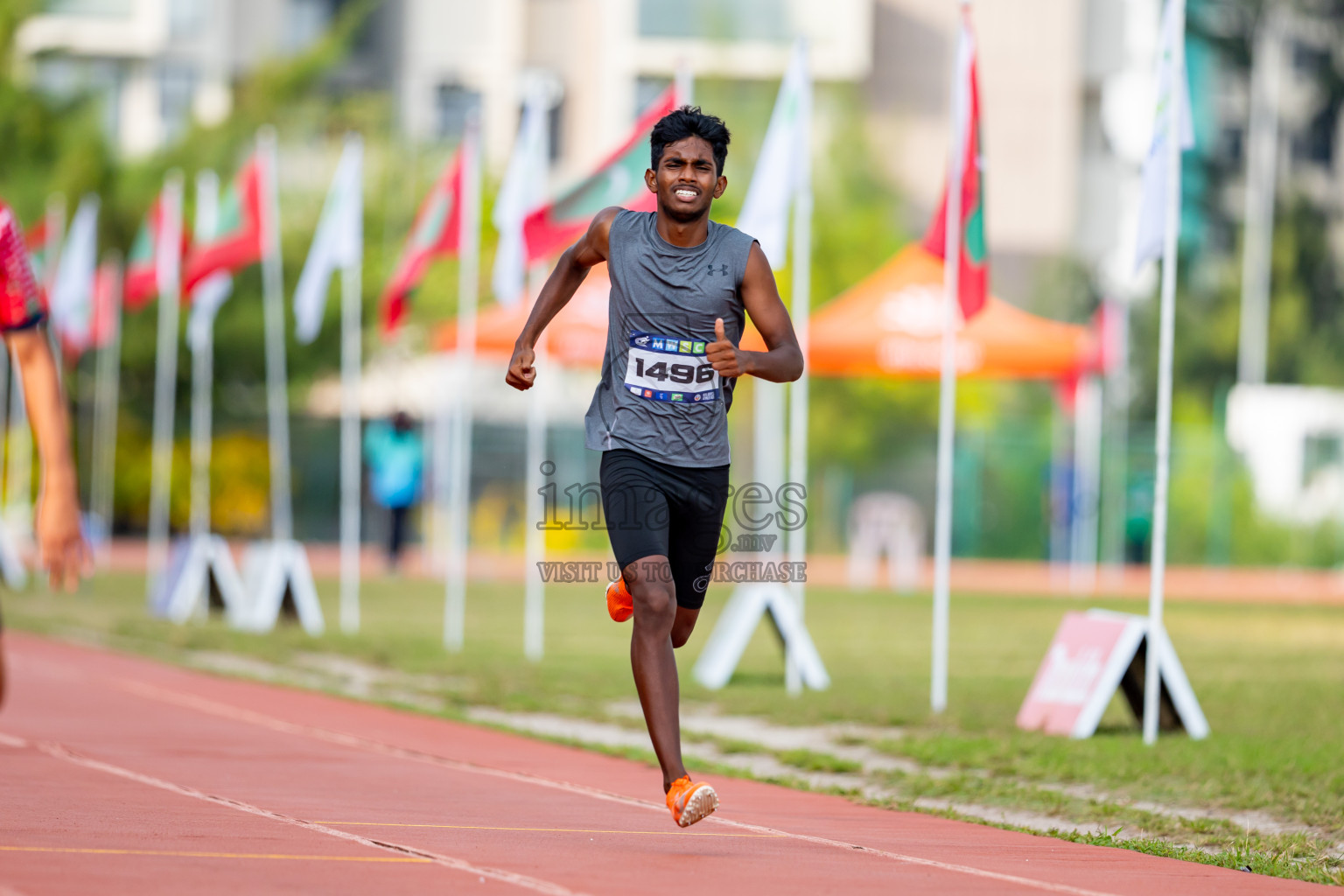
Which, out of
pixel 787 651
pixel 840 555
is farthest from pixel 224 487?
pixel 787 651

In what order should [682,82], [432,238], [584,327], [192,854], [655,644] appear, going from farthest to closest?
[584,327] < [432,238] < [682,82] < [655,644] < [192,854]

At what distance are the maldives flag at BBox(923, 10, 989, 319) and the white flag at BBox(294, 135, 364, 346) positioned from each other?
7432 mm

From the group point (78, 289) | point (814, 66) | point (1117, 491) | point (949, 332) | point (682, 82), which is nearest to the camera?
point (949, 332)

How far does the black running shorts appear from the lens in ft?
21.6

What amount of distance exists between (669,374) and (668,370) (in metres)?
0.02

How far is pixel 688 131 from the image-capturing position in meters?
6.71

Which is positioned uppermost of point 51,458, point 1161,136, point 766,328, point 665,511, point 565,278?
point 1161,136

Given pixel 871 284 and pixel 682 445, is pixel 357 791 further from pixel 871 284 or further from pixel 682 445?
pixel 871 284

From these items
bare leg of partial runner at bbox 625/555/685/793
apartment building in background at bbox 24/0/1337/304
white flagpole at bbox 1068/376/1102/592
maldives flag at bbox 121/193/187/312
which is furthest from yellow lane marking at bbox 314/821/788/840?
apartment building in background at bbox 24/0/1337/304

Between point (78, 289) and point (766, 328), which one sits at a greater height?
point (78, 289)

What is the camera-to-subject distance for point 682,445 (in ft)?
21.8

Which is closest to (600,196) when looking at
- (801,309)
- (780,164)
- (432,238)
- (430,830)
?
(801,309)

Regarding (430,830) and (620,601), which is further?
(620,601)

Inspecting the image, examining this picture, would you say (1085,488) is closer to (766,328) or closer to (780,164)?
(780,164)
